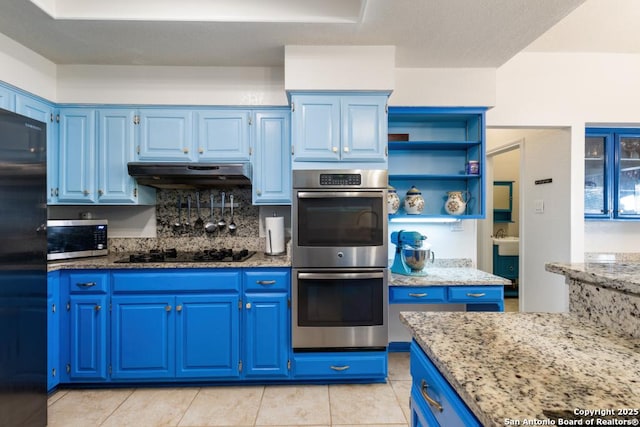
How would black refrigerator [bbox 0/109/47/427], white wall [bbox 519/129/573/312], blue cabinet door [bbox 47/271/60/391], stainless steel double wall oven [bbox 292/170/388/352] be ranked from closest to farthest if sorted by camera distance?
black refrigerator [bbox 0/109/47/427] → blue cabinet door [bbox 47/271/60/391] → stainless steel double wall oven [bbox 292/170/388/352] → white wall [bbox 519/129/573/312]

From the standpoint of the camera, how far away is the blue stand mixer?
2.38 meters

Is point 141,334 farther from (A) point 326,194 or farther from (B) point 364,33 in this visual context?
(B) point 364,33

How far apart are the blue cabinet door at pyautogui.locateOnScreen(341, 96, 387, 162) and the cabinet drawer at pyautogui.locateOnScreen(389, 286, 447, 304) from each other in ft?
3.24

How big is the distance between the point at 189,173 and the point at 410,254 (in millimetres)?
1768

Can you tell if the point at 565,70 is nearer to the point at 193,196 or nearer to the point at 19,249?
the point at 193,196

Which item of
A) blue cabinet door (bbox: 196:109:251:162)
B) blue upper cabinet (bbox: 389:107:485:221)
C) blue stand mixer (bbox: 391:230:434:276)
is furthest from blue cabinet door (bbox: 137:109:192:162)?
blue stand mixer (bbox: 391:230:434:276)

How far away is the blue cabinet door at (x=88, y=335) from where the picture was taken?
214 centimetres

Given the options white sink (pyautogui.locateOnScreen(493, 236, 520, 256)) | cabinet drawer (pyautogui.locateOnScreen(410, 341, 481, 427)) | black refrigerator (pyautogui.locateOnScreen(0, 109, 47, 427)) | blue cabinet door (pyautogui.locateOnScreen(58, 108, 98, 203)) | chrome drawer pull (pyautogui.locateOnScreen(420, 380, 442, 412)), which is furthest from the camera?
white sink (pyautogui.locateOnScreen(493, 236, 520, 256))

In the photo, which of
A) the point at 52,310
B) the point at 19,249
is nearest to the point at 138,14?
the point at 19,249

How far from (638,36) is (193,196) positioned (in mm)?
3996

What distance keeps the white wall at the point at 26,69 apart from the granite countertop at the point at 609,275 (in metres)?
3.41

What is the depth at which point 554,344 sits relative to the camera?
83 centimetres

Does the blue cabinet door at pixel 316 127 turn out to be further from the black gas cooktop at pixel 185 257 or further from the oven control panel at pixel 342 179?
the black gas cooktop at pixel 185 257

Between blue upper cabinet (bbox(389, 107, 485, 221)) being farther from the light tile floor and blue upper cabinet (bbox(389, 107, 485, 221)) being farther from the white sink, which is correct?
the white sink
